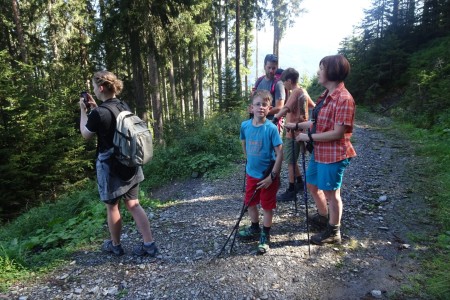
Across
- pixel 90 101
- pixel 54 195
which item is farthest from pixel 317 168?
pixel 54 195

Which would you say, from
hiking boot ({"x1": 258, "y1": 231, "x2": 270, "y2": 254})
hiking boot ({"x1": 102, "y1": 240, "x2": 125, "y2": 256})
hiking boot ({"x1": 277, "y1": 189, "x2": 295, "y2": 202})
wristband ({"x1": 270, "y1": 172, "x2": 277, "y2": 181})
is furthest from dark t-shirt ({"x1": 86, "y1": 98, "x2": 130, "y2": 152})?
hiking boot ({"x1": 277, "y1": 189, "x2": 295, "y2": 202})

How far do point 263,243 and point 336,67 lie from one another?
2242mm

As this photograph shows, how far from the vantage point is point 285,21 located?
24.8m

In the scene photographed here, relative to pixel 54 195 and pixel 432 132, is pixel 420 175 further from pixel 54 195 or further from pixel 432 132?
pixel 54 195

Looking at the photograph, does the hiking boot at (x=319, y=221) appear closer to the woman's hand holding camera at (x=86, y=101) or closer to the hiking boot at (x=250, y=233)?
the hiking boot at (x=250, y=233)

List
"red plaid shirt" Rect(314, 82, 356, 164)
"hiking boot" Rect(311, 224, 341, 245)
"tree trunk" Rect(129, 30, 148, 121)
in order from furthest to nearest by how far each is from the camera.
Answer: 1. "tree trunk" Rect(129, 30, 148, 121)
2. "hiking boot" Rect(311, 224, 341, 245)
3. "red plaid shirt" Rect(314, 82, 356, 164)

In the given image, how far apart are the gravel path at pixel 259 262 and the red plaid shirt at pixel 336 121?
4.05 ft

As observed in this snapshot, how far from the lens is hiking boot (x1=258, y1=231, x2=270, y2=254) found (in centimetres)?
354

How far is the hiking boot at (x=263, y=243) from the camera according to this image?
354cm

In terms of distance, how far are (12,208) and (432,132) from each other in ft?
48.4

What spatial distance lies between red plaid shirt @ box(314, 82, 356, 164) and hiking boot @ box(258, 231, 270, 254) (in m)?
1.16

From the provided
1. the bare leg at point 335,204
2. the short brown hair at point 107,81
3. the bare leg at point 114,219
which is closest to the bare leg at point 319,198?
the bare leg at point 335,204

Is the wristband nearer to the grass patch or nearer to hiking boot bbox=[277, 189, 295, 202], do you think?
the grass patch

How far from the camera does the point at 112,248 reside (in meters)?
3.73
